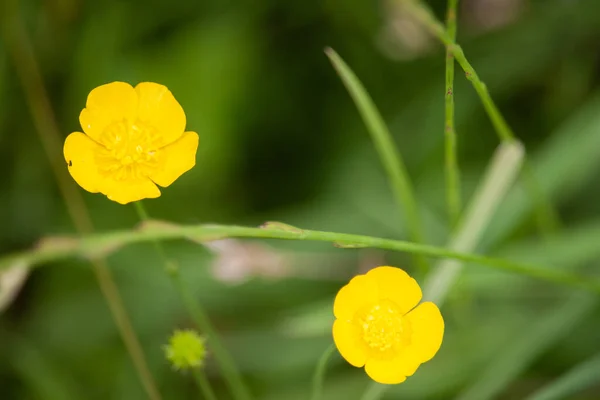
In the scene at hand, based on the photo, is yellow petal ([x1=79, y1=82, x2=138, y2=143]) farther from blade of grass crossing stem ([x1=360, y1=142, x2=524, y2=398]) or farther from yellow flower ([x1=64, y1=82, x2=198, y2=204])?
blade of grass crossing stem ([x1=360, y1=142, x2=524, y2=398])

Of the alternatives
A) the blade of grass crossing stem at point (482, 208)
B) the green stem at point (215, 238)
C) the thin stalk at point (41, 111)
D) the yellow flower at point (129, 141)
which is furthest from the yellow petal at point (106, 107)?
the thin stalk at point (41, 111)

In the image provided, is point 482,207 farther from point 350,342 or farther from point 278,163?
point 278,163

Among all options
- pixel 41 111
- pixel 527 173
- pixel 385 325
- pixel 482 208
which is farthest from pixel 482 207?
pixel 41 111

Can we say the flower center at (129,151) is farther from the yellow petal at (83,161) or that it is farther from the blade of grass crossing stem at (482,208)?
the blade of grass crossing stem at (482,208)

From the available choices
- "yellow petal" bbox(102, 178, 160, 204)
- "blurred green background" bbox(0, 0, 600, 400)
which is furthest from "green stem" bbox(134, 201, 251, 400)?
"blurred green background" bbox(0, 0, 600, 400)

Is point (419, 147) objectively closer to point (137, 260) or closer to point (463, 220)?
point (463, 220)

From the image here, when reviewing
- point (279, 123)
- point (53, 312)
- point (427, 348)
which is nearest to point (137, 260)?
point (53, 312)

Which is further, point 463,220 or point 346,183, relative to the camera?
point 346,183
